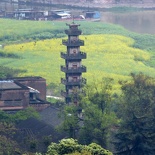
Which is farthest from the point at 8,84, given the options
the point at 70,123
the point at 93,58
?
the point at 93,58

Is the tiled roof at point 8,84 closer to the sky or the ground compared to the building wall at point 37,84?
closer to the sky

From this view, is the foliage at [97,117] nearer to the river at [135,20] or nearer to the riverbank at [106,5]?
the river at [135,20]

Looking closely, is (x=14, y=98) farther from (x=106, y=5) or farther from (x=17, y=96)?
(x=106, y=5)

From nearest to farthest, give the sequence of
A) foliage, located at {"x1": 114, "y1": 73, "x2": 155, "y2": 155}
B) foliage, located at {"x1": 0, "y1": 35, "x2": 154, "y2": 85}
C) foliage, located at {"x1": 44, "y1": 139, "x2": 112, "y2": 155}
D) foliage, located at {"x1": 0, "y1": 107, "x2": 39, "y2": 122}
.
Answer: foliage, located at {"x1": 44, "y1": 139, "x2": 112, "y2": 155} → foliage, located at {"x1": 114, "y1": 73, "x2": 155, "y2": 155} → foliage, located at {"x1": 0, "y1": 107, "x2": 39, "y2": 122} → foliage, located at {"x1": 0, "y1": 35, "x2": 154, "y2": 85}

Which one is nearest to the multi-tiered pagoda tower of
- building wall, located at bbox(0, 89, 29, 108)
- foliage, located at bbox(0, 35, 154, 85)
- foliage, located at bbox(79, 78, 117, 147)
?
building wall, located at bbox(0, 89, 29, 108)

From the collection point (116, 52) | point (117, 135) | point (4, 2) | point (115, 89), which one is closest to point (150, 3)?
point (4, 2)

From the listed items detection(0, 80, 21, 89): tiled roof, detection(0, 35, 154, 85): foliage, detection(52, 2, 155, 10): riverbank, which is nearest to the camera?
detection(0, 80, 21, 89): tiled roof

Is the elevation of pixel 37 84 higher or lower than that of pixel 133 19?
higher

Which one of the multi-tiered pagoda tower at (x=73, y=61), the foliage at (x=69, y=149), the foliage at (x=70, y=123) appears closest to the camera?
the foliage at (x=69, y=149)

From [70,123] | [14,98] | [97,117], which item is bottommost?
[14,98]

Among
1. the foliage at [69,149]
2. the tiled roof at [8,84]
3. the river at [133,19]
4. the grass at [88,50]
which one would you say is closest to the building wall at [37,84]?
the tiled roof at [8,84]

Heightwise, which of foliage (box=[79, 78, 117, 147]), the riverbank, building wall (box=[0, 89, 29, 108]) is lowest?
the riverbank

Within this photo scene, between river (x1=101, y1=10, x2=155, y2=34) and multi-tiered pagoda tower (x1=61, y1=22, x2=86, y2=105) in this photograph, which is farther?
river (x1=101, y1=10, x2=155, y2=34)

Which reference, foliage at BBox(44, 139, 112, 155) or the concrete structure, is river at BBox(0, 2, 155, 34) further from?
foliage at BBox(44, 139, 112, 155)
